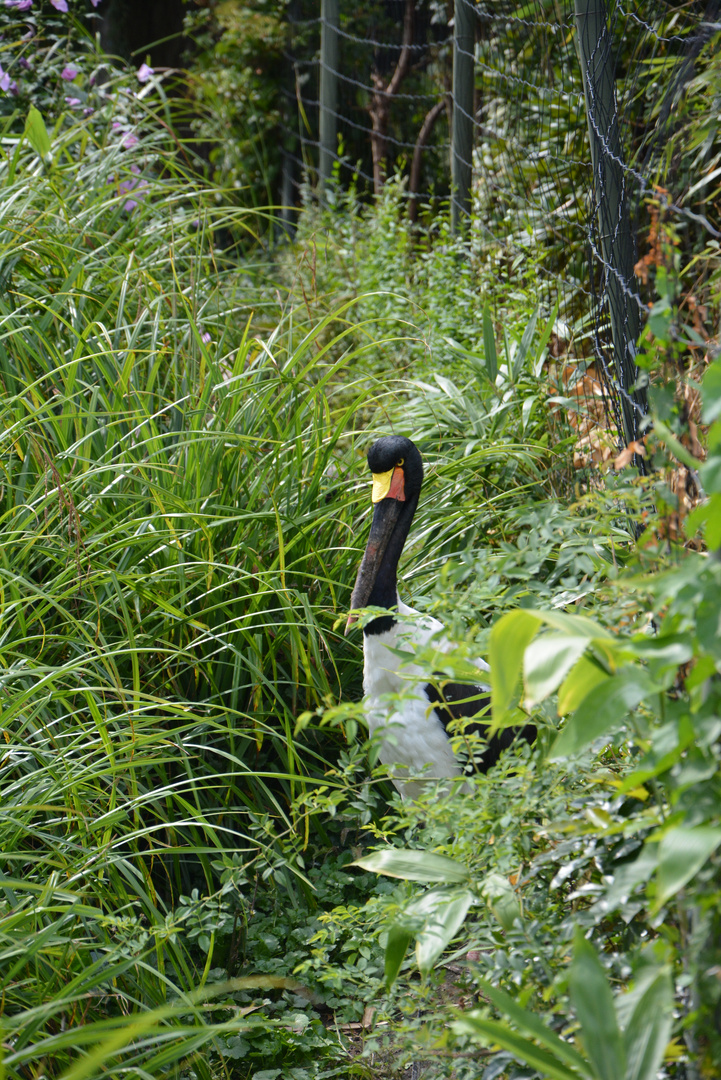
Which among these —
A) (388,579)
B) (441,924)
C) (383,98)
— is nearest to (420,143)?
(383,98)

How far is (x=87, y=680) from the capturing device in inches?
92.4

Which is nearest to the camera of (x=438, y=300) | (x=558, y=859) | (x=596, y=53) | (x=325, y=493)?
(x=558, y=859)

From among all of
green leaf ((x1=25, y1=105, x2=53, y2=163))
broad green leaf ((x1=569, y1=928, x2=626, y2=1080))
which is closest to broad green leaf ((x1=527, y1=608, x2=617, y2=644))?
broad green leaf ((x1=569, y1=928, x2=626, y2=1080))

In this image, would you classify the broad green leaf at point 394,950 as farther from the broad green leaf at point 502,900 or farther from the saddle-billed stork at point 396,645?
the saddle-billed stork at point 396,645

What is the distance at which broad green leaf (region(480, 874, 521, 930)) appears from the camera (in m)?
1.29

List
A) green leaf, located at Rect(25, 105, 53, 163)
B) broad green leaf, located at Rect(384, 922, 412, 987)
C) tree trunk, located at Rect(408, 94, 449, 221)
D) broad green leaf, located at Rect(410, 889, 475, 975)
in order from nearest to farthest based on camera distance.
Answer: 1. broad green leaf, located at Rect(410, 889, 475, 975)
2. broad green leaf, located at Rect(384, 922, 412, 987)
3. green leaf, located at Rect(25, 105, 53, 163)
4. tree trunk, located at Rect(408, 94, 449, 221)

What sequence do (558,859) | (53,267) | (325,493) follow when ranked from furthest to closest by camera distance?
(53,267) < (325,493) < (558,859)

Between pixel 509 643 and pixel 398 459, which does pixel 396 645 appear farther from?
pixel 509 643

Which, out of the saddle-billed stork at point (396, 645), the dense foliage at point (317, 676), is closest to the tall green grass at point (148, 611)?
the dense foliage at point (317, 676)

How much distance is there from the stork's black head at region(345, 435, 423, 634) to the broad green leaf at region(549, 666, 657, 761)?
1480 millimetres

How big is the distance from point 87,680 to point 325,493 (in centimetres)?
87

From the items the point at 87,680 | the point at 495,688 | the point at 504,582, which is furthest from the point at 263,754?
the point at 495,688

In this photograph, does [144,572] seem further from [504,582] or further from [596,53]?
[596,53]

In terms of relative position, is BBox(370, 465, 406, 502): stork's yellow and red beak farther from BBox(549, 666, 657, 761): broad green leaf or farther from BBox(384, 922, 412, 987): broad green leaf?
BBox(549, 666, 657, 761): broad green leaf
